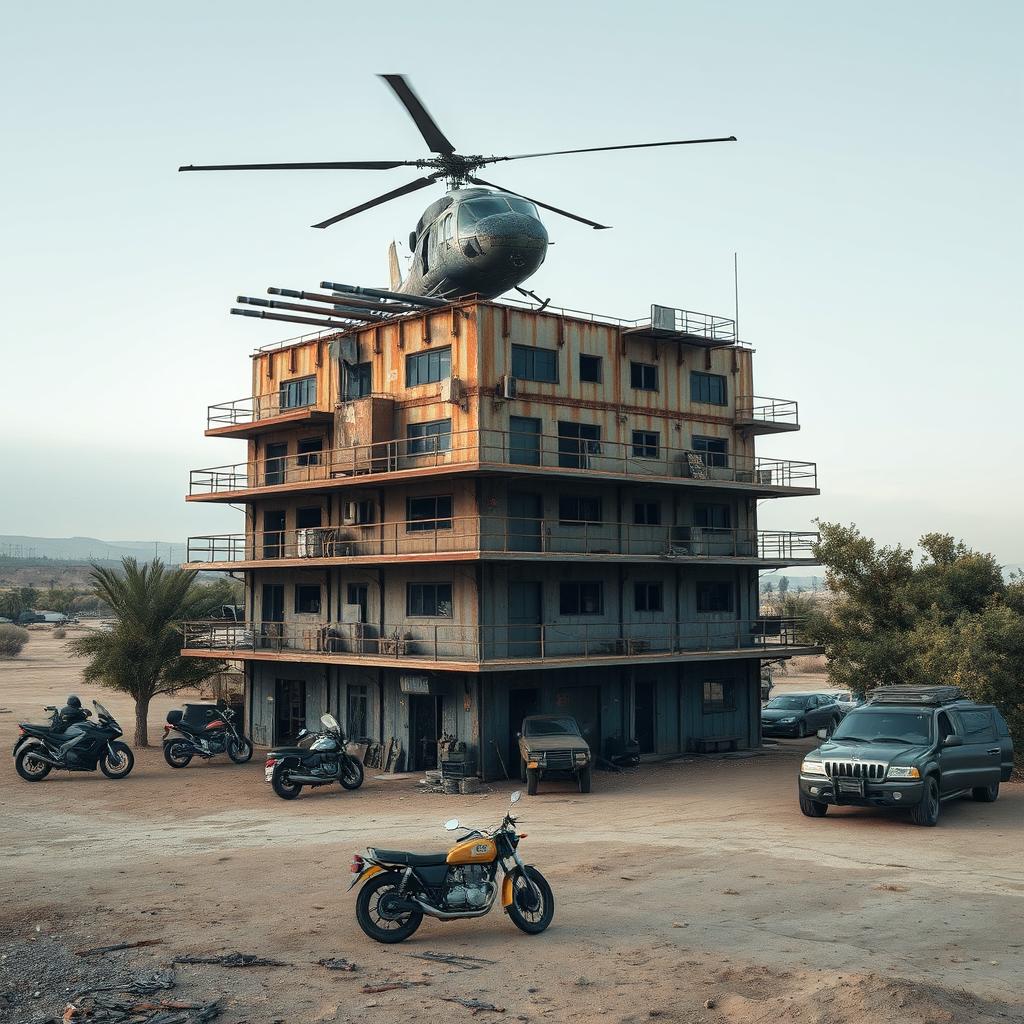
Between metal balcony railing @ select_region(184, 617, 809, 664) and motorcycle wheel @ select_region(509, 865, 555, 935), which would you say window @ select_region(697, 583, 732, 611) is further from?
motorcycle wheel @ select_region(509, 865, 555, 935)

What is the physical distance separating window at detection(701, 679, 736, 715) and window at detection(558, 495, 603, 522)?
7.46m

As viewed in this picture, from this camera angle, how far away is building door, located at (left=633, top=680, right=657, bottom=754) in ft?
114

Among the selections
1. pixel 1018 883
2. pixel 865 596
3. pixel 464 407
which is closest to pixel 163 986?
pixel 1018 883

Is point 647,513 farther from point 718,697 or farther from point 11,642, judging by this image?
point 11,642

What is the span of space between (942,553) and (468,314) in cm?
1488

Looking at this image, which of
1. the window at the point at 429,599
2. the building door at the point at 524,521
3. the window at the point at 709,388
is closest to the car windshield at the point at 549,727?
the window at the point at 429,599

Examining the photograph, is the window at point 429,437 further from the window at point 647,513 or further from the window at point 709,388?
the window at point 709,388

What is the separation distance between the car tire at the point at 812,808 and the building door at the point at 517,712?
9.49m

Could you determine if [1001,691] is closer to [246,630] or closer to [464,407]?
[464,407]

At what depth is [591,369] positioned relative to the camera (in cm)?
3394

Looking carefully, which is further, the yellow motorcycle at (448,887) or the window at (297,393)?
the window at (297,393)

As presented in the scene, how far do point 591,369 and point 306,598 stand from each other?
469 inches

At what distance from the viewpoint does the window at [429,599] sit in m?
31.7

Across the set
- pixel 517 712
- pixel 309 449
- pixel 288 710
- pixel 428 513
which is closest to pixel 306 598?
pixel 288 710
